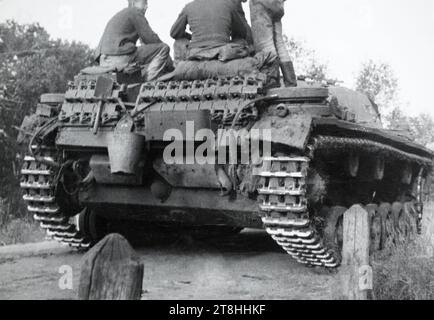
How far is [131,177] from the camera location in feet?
22.4

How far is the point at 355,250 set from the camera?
4977 mm

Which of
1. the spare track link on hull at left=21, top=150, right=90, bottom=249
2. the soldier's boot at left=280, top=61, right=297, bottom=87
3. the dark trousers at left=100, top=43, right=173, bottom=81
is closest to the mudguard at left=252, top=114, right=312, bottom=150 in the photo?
the soldier's boot at left=280, top=61, right=297, bottom=87

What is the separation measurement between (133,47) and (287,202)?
3234 mm

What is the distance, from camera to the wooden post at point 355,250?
4.52m

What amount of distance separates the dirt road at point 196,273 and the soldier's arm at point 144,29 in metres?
2.79

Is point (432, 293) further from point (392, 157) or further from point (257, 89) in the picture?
point (392, 157)

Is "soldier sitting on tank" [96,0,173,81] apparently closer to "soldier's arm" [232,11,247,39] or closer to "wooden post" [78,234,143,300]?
"soldier's arm" [232,11,247,39]

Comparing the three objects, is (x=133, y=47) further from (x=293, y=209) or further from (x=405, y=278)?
(x=405, y=278)

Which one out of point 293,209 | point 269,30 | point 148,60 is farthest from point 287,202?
point 148,60

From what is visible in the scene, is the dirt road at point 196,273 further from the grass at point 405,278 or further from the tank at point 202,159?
the grass at point 405,278

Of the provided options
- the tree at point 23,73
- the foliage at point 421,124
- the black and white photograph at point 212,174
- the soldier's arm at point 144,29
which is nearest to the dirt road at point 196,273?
the black and white photograph at point 212,174

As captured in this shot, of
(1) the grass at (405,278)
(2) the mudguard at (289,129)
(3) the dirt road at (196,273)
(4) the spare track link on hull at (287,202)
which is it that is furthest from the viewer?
(4) the spare track link on hull at (287,202)
